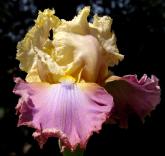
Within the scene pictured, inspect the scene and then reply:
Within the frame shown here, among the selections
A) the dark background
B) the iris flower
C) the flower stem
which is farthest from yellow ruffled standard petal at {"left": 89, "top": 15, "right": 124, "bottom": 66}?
the dark background

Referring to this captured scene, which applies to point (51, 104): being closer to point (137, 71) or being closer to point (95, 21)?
point (95, 21)

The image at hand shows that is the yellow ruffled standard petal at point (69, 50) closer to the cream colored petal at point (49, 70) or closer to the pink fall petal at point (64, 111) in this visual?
the cream colored petal at point (49, 70)

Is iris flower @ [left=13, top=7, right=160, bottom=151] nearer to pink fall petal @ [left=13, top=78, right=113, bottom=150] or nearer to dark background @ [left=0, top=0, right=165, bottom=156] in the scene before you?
pink fall petal @ [left=13, top=78, right=113, bottom=150]

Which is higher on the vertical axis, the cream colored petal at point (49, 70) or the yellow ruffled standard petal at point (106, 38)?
the yellow ruffled standard petal at point (106, 38)

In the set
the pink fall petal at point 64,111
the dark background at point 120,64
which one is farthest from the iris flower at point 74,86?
the dark background at point 120,64

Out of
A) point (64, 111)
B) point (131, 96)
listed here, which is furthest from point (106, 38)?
point (64, 111)

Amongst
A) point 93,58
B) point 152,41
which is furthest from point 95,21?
point 152,41
